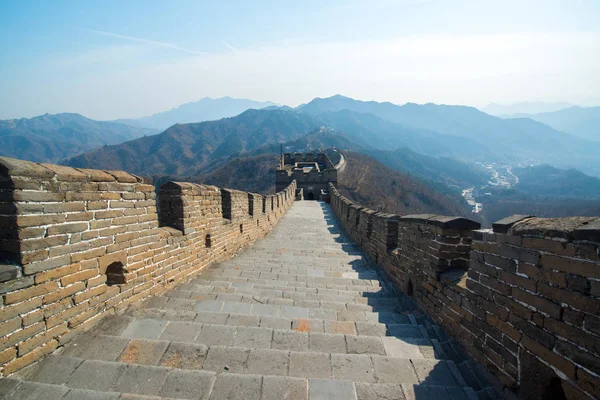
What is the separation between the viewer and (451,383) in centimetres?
238

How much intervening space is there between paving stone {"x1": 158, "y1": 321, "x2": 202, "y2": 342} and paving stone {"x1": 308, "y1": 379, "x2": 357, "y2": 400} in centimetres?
116

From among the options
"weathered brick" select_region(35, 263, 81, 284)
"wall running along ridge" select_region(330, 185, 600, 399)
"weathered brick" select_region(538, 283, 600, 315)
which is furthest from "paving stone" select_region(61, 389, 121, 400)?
"weathered brick" select_region(538, 283, 600, 315)

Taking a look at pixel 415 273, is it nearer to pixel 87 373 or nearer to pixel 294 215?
pixel 87 373

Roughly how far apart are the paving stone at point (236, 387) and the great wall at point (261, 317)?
0.03 feet

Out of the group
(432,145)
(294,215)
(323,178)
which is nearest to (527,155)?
(432,145)

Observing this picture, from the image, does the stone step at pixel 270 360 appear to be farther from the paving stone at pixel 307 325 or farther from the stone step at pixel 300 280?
the stone step at pixel 300 280

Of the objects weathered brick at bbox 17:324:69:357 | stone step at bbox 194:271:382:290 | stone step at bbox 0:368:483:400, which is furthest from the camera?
stone step at bbox 194:271:382:290

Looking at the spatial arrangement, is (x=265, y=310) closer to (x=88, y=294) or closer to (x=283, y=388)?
(x=283, y=388)

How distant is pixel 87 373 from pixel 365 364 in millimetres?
1976

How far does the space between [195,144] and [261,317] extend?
133 meters

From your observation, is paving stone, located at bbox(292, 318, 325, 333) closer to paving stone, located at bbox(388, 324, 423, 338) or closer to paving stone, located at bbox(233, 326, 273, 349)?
paving stone, located at bbox(233, 326, 273, 349)

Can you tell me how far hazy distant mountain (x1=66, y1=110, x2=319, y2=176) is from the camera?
320 feet

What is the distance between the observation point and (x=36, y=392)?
1975mm

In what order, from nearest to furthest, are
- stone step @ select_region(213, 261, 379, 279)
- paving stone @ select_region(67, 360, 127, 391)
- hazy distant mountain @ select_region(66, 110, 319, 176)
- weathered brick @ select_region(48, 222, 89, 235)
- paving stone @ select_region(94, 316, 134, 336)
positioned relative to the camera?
paving stone @ select_region(67, 360, 127, 391) → weathered brick @ select_region(48, 222, 89, 235) → paving stone @ select_region(94, 316, 134, 336) → stone step @ select_region(213, 261, 379, 279) → hazy distant mountain @ select_region(66, 110, 319, 176)
